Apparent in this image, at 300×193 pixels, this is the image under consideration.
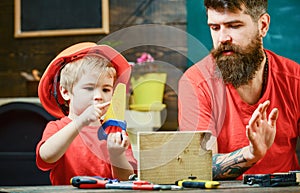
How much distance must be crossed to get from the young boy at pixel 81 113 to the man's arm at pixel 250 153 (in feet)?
0.84

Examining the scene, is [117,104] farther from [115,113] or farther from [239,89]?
[239,89]

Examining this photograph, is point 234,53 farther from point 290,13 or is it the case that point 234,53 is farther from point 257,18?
point 290,13

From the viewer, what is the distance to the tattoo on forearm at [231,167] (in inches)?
70.0

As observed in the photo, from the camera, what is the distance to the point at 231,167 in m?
1.79

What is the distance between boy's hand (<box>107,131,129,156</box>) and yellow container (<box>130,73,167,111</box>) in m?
0.96

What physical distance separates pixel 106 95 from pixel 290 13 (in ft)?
3.55

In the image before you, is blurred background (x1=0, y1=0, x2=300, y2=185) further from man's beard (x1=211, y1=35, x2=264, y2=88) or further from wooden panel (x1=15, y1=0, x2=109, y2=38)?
man's beard (x1=211, y1=35, x2=264, y2=88)

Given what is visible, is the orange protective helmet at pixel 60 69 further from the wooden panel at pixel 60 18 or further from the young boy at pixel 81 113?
the wooden panel at pixel 60 18

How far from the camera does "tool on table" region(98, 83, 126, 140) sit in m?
1.83

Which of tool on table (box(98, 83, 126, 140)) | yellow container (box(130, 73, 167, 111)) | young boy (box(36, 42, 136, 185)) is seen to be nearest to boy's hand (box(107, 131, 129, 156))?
young boy (box(36, 42, 136, 185))

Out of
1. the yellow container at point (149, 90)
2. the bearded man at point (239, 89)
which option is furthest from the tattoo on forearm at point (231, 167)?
the yellow container at point (149, 90)

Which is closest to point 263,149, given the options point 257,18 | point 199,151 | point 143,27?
point 199,151

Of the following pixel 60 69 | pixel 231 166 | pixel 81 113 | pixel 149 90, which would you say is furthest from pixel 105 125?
pixel 149 90

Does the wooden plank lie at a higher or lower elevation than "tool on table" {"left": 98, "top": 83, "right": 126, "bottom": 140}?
lower
